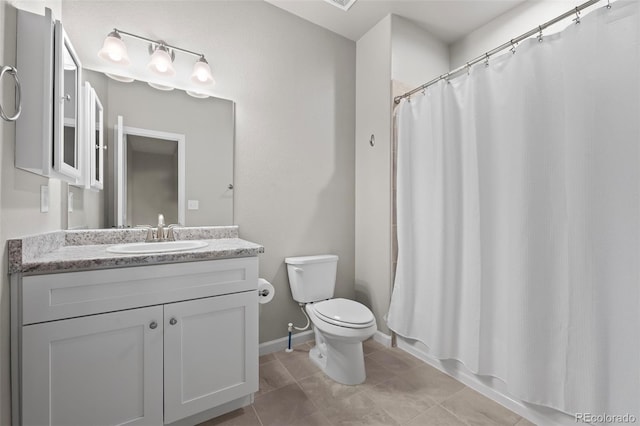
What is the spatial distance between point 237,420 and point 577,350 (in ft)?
5.32

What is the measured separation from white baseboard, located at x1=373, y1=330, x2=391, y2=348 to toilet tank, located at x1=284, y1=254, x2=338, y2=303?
21.0 inches

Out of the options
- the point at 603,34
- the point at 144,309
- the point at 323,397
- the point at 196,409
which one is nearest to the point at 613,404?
the point at 323,397

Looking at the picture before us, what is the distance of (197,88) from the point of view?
1802 mm

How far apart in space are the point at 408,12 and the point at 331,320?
2384 millimetres

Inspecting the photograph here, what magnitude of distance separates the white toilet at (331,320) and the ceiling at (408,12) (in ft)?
6.39

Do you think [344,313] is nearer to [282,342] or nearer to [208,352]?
[282,342]

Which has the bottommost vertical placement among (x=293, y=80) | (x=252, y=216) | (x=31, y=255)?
(x=31, y=255)

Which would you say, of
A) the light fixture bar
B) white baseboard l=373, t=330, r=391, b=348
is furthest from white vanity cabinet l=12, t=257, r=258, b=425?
the light fixture bar

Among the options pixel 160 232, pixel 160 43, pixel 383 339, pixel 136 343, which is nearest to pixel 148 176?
pixel 160 232

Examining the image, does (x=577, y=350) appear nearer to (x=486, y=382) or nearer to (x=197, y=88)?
(x=486, y=382)

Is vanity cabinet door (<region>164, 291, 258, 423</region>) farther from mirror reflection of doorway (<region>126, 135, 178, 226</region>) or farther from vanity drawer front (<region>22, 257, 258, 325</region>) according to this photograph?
mirror reflection of doorway (<region>126, 135, 178, 226</region>)

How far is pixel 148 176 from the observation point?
1.67 metres

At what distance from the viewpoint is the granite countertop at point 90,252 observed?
98 cm

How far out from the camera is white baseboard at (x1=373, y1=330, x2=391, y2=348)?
215cm
